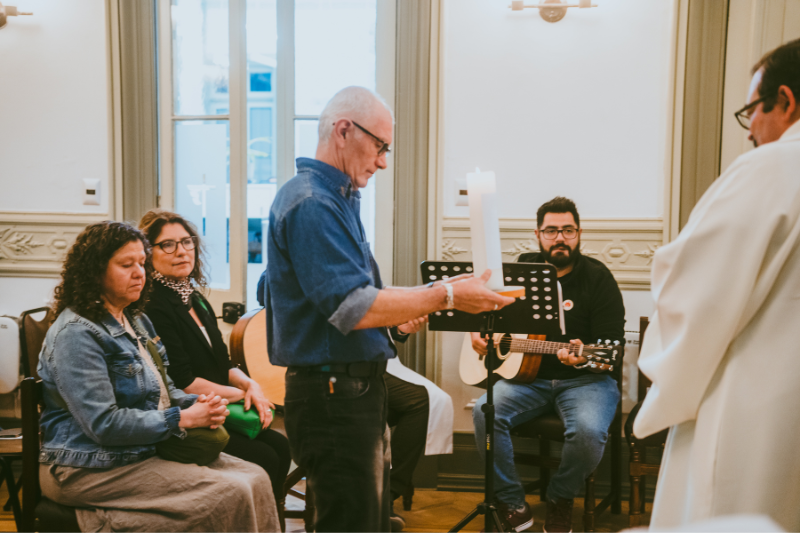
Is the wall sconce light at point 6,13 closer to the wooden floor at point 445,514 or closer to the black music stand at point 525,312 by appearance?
the wooden floor at point 445,514

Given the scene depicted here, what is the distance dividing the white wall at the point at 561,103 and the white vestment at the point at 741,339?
220 cm

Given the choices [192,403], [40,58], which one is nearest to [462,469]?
[192,403]

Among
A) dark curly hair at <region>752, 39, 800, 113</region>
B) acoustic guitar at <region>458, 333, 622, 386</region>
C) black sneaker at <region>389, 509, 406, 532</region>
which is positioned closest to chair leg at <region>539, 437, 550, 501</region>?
acoustic guitar at <region>458, 333, 622, 386</region>

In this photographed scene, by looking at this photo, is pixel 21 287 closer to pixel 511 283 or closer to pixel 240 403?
pixel 240 403

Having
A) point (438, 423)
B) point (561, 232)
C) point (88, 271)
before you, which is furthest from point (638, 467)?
point (88, 271)

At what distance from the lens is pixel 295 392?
1564 mm

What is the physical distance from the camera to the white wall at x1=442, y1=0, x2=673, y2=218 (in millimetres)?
3383

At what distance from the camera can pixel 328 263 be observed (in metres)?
1.43

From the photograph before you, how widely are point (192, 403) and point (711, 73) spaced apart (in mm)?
3214

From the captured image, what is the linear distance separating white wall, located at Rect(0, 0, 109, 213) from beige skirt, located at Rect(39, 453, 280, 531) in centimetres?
234

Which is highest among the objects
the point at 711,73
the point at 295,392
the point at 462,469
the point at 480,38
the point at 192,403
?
the point at 480,38

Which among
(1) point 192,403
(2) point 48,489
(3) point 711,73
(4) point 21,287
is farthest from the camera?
(4) point 21,287

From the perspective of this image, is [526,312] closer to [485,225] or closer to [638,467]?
[485,225]

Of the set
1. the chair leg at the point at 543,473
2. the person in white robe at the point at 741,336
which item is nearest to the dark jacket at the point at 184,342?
the chair leg at the point at 543,473
